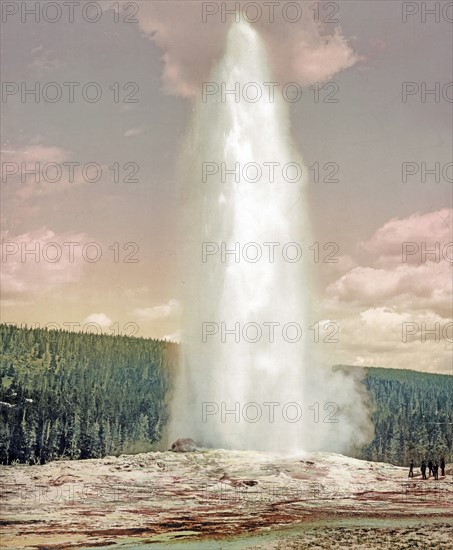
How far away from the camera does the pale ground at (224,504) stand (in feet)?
78.8

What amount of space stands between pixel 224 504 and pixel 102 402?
59308 millimetres

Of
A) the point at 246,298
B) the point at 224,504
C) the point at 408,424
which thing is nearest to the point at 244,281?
the point at 246,298

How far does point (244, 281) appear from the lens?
53.5m

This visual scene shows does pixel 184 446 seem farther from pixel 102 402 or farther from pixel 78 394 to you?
pixel 78 394

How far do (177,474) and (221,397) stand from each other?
1278cm

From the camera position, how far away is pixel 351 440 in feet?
208

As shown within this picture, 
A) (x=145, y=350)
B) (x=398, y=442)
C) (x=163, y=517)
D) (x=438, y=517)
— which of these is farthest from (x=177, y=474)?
(x=145, y=350)

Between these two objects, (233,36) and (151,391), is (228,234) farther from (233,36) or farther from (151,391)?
(151,391)

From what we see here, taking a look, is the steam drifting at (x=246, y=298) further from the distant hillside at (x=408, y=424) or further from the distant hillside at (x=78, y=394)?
the distant hillside at (x=78, y=394)

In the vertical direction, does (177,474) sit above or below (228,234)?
below

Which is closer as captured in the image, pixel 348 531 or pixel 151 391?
pixel 348 531

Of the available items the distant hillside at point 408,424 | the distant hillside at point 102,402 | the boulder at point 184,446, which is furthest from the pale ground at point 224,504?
the distant hillside at point 408,424

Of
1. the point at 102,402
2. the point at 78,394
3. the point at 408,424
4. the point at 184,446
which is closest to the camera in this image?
the point at 184,446

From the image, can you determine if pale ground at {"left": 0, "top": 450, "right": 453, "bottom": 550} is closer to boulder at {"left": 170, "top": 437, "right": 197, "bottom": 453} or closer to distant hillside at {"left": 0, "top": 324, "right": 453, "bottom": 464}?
boulder at {"left": 170, "top": 437, "right": 197, "bottom": 453}
